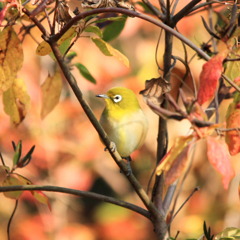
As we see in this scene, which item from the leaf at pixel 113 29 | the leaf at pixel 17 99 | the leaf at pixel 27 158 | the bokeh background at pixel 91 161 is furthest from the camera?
the bokeh background at pixel 91 161

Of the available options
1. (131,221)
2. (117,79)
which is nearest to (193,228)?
(131,221)

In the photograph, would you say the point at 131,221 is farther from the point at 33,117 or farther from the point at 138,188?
the point at 138,188

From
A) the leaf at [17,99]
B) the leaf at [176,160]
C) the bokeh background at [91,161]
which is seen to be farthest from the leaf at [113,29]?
the bokeh background at [91,161]

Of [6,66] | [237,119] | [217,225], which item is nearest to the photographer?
[237,119]

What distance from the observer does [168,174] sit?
2.41 ft

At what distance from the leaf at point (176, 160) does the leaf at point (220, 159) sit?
0.03 m

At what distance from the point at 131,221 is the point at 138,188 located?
242 centimetres

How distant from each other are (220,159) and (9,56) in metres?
0.48

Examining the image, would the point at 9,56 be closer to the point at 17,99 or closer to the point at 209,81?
the point at 17,99

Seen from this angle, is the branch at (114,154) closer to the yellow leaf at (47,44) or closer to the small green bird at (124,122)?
the yellow leaf at (47,44)

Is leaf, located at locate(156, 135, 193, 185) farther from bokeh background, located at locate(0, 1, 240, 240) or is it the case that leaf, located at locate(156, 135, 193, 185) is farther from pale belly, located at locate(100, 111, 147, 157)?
bokeh background, located at locate(0, 1, 240, 240)

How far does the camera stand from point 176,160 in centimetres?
74

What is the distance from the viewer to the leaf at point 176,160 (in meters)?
0.73

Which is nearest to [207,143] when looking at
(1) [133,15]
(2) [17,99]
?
(1) [133,15]
